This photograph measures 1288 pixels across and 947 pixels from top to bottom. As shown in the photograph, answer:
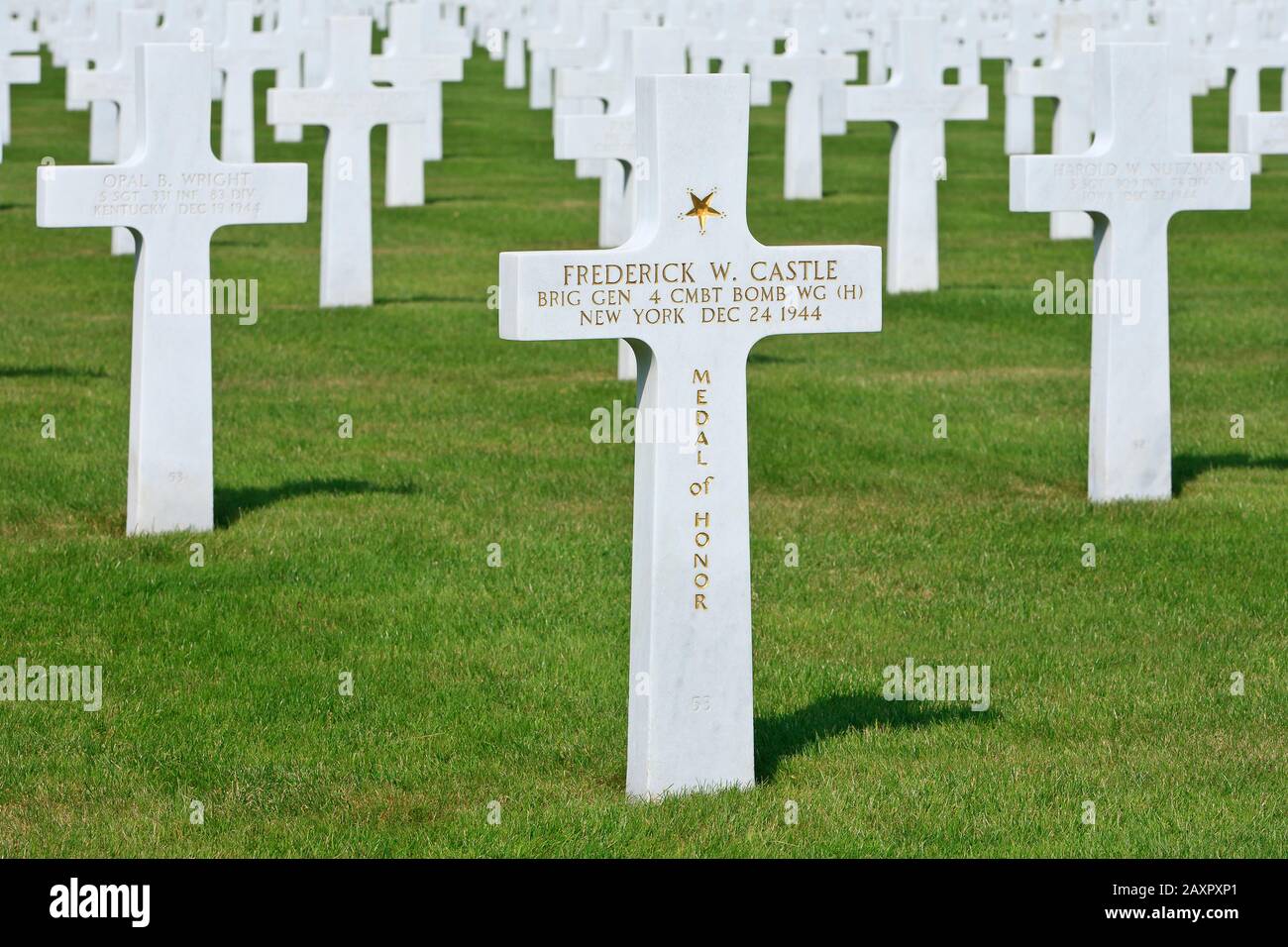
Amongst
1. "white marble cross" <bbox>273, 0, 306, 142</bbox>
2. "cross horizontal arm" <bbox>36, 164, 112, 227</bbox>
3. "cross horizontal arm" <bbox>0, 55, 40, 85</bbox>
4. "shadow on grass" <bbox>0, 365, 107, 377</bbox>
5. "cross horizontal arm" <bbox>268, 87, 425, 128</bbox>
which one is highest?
"white marble cross" <bbox>273, 0, 306, 142</bbox>

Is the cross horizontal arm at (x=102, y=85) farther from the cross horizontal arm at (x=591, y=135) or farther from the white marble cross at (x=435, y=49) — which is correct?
the white marble cross at (x=435, y=49)

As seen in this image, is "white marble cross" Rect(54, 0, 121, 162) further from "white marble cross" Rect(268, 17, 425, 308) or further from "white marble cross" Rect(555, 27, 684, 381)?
"white marble cross" Rect(555, 27, 684, 381)

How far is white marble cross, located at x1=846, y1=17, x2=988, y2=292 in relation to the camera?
62.4ft

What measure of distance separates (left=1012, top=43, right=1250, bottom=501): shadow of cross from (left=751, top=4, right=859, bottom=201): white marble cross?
13.1 m

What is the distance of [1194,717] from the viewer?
7.93 metres

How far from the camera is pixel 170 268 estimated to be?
34.7ft

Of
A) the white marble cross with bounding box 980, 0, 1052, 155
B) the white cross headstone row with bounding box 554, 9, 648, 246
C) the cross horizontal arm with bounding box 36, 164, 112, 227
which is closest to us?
the cross horizontal arm with bounding box 36, 164, 112, 227

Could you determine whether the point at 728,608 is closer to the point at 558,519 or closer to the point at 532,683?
the point at 532,683

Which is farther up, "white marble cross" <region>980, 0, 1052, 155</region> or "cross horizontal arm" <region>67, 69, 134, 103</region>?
"white marble cross" <region>980, 0, 1052, 155</region>

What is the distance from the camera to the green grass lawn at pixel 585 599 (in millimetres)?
6992

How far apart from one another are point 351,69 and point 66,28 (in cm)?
2031

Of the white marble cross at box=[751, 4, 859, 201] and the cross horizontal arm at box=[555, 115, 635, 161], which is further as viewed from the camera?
the white marble cross at box=[751, 4, 859, 201]

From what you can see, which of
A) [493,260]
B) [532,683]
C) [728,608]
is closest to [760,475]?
[532,683]

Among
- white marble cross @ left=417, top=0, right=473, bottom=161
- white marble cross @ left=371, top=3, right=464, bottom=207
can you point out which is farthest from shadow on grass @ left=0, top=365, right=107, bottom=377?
white marble cross @ left=417, top=0, right=473, bottom=161
